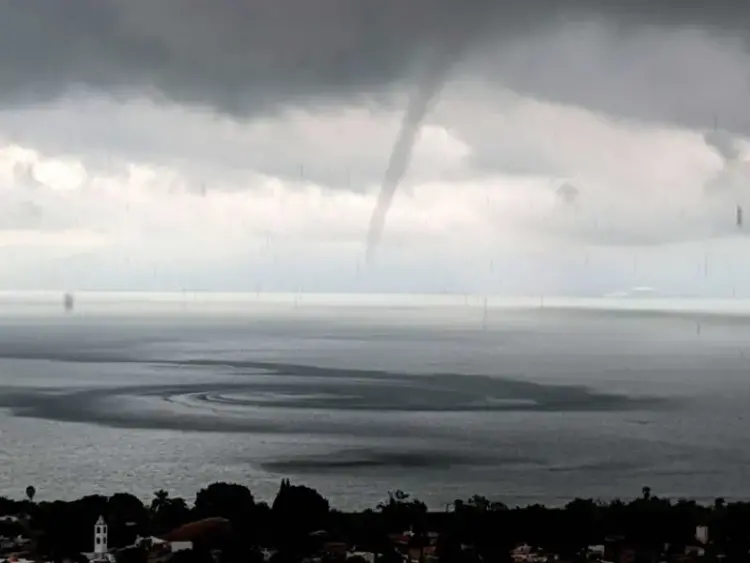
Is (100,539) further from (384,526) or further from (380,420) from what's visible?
(380,420)

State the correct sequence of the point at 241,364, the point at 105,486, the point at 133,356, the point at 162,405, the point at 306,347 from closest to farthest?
the point at 105,486
the point at 162,405
the point at 241,364
the point at 133,356
the point at 306,347

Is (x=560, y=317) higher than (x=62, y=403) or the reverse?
higher

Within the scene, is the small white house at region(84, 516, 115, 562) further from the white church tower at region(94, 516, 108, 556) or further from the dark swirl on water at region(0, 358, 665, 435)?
the dark swirl on water at region(0, 358, 665, 435)

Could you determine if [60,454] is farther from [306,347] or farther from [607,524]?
[306,347]

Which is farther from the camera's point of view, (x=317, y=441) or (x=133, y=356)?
(x=133, y=356)

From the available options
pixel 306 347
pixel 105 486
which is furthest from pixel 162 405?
pixel 306 347

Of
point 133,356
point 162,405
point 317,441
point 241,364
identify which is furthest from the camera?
point 133,356

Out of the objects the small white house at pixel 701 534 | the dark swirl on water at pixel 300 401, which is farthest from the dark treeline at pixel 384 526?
the dark swirl on water at pixel 300 401
